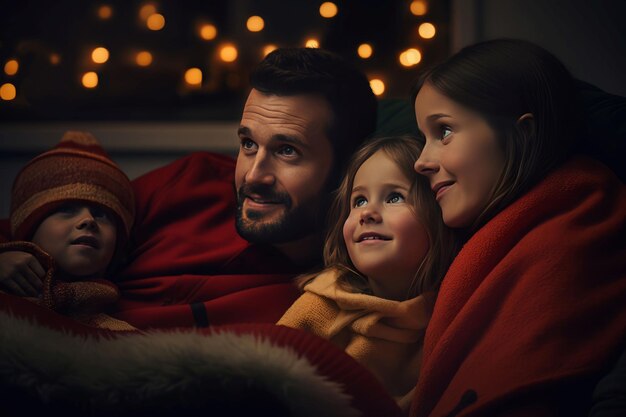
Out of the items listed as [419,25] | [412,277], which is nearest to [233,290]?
[412,277]

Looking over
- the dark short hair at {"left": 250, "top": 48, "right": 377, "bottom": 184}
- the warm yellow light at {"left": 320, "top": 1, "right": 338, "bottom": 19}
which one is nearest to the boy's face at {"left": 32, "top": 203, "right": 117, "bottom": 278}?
the dark short hair at {"left": 250, "top": 48, "right": 377, "bottom": 184}

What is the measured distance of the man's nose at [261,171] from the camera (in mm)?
874

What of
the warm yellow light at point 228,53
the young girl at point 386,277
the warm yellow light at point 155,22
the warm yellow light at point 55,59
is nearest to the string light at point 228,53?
the warm yellow light at point 228,53

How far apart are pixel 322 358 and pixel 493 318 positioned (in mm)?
179

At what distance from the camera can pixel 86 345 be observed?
66 cm

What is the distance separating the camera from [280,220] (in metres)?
0.89

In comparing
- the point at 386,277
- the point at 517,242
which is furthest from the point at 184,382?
the point at 517,242

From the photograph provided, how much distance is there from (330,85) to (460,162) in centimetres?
27

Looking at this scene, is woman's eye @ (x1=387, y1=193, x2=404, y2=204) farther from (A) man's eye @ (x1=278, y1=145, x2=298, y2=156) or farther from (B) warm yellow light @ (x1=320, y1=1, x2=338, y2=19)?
(B) warm yellow light @ (x1=320, y1=1, x2=338, y2=19)

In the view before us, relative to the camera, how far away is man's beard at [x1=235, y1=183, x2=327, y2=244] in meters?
0.88

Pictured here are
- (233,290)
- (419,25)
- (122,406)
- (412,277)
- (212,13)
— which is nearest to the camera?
(122,406)

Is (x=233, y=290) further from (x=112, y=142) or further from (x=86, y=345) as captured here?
(x=112, y=142)

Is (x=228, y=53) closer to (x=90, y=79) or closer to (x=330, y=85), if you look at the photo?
(x=90, y=79)

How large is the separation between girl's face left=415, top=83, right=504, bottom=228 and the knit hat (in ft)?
1.53
